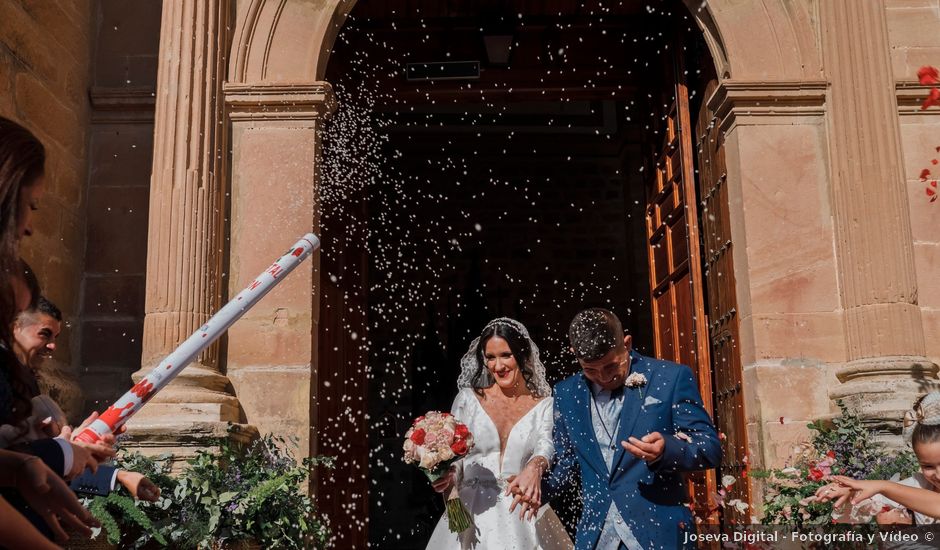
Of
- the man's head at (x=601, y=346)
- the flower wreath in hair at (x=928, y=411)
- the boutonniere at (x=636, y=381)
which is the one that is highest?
the man's head at (x=601, y=346)

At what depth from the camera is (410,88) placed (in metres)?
8.58

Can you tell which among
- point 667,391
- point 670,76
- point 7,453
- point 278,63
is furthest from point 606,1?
point 7,453

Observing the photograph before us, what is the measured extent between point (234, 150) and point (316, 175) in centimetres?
54

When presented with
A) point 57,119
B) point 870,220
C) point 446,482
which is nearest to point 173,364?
point 446,482

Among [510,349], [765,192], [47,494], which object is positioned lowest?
[47,494]

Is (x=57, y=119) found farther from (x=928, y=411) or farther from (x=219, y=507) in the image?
(x=928, y=411)

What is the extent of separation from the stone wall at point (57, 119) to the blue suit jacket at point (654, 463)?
361 cm

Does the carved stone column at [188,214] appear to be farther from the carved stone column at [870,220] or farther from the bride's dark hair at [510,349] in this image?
the carved stone column at [870,220]

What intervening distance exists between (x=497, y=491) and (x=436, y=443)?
2.16ft

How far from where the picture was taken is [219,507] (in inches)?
183

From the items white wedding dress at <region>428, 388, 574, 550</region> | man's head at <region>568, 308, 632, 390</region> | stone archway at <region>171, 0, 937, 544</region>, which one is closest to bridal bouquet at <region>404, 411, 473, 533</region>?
white wedding dress at <region>428, 388, 574, 550</region>

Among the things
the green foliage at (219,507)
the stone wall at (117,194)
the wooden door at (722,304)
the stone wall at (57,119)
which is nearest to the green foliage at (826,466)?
the wooden door at (722,304)

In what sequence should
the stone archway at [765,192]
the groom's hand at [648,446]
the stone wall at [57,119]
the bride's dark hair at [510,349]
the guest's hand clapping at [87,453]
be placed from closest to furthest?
1. the guest's hand clapping at [87,453]
2. the groom's hand at [648,446]
3. the bride's dark hair at [510,349]
4. the stone archway at [765,192]
5. the stone wall at [57,119]

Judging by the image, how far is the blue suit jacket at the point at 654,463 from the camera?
136 inches
